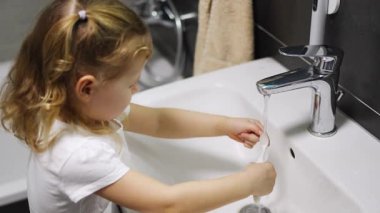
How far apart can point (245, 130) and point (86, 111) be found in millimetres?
270

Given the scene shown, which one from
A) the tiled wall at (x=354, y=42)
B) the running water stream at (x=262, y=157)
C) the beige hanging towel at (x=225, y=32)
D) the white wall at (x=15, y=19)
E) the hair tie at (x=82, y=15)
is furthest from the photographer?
the white wall at (x=15, y=19)

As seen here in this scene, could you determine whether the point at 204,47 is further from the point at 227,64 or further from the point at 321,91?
the point at 321,91

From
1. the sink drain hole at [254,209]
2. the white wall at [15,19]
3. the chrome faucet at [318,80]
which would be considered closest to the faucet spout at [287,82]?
the chrome faucet at [318,80]

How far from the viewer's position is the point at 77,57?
653 mm

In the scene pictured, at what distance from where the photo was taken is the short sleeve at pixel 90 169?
0.70 meters

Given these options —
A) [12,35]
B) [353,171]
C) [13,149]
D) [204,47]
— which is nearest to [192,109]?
[204,47]

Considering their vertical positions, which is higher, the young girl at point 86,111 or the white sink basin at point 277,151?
the young girl at point 86,111

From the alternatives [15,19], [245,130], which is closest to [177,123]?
[245,130]

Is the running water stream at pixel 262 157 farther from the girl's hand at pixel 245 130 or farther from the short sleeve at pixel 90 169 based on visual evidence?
the short sleeve at pixel 90 169

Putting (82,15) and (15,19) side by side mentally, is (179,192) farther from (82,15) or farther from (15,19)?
(15,19)

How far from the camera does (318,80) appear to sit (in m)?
0.77

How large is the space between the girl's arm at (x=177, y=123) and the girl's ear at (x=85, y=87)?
19 cm

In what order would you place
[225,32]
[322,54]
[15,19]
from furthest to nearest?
[15,19]
[225,32]
[322,54]

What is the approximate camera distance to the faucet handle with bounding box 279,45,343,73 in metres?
0.75
